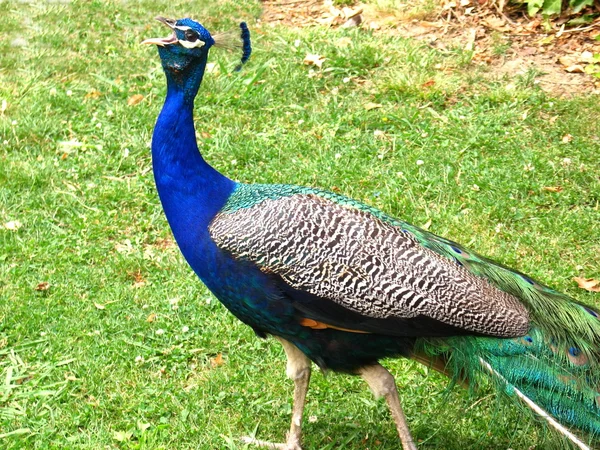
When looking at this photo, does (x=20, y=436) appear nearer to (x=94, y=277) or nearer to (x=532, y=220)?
(x=94, y=277)

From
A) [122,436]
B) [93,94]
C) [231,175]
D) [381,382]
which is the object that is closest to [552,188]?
[231,175]

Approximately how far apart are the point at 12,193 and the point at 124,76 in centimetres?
141

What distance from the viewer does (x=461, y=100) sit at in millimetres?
5625

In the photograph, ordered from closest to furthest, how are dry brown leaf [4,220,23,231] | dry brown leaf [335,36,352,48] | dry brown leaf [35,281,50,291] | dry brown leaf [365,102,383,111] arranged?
dry brown leaf [35,281,50,291] → dry brown leaf [4,220,23,231] → dry brown leaf [365,102,383,111] → dry brown leaf [335,36,352,48]

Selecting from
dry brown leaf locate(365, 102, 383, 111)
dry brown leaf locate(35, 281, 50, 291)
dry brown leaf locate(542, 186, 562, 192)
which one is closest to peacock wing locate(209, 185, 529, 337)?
dry brown leaf locate(35, 281, 50, 291)

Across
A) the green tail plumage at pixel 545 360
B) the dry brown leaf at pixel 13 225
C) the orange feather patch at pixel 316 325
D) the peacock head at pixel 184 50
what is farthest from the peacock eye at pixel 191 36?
the dry brown leaf at pixel 13 225

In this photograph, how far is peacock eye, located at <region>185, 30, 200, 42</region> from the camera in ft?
10.5

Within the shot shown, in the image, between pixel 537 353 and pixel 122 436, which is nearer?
pixel 537 353

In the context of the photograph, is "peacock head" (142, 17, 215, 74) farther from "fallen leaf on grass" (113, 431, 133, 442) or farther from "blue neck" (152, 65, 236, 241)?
"fallen leaf on grass" (113, 431, 133, 442)

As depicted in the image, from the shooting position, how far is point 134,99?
5844mm

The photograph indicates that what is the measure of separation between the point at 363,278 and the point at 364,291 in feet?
0.15

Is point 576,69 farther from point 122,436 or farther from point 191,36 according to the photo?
point 122,436

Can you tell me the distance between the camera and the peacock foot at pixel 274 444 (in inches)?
140

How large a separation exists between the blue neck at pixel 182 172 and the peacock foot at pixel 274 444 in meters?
0.90
